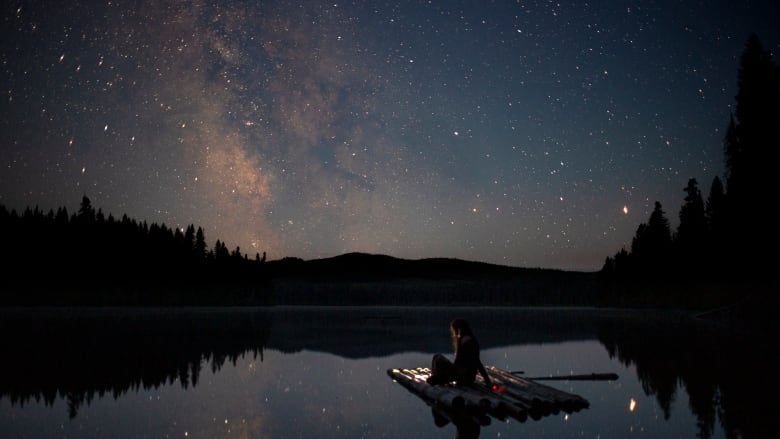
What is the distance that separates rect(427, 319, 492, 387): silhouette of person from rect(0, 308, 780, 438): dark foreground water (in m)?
0.89

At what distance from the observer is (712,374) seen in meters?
18.2

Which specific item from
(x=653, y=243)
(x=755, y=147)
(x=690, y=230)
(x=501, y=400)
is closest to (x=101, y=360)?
(x=501, y=400)

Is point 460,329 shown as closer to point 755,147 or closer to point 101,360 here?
point 101,360

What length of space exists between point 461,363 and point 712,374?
8.63 metres

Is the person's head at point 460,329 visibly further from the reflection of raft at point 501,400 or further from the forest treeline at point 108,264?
the forest treeline at point 108,264

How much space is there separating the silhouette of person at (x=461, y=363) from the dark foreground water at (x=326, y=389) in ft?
2.91

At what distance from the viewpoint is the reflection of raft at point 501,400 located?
39.3ft

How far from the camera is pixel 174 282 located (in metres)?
110

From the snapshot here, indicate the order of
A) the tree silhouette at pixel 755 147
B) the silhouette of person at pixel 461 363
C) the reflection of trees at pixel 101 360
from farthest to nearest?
1. the tree silhouette at pixel 755 147
2. the reflection of trees at pixel 101 360
3. the silhouette of person at pixel 461 363

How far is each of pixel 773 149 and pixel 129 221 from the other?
94956 mm

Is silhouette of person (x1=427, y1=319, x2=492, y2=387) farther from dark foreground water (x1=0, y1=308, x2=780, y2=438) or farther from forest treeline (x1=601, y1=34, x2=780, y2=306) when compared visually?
forest treeline (x1=601, y1=34, x2=780, y2=306)

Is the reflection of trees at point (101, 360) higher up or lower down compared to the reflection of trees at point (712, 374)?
lower down

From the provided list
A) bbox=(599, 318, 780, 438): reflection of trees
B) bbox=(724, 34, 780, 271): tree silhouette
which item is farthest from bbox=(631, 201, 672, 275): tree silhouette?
bbox=(599, 318, 780, 438): reflection of trees

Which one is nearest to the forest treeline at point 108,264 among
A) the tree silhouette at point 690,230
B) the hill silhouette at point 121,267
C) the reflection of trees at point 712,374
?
the hill silhouette at point 121,267
